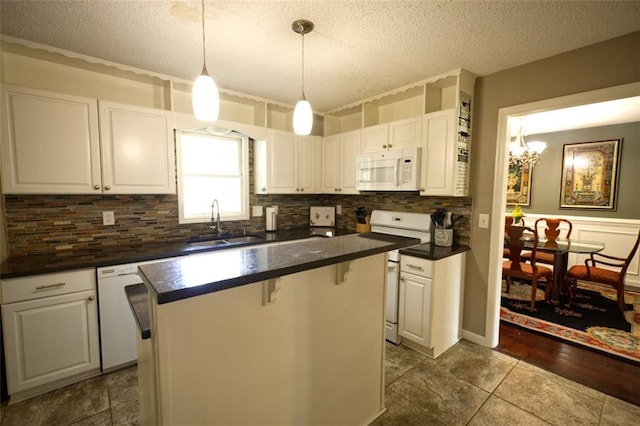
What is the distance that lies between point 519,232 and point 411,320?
1811 millimetres

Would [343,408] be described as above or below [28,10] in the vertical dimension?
below

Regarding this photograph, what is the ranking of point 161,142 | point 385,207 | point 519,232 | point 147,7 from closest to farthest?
point 147,7
point 161,142
point 519,232
point 385,207

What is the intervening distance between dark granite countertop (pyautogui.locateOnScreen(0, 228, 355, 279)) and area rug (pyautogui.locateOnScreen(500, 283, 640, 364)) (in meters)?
3.53

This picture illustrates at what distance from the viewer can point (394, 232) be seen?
3.22 meters

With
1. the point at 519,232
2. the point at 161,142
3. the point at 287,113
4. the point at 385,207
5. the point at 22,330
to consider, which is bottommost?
the point at 22,330

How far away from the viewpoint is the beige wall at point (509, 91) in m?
1.99

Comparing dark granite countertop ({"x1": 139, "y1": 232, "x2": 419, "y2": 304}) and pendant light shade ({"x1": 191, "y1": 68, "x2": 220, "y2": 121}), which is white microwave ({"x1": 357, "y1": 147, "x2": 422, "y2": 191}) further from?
pendant light shade ({"x1": 191, "y1": 68, "x2": 220, "y2": 121})

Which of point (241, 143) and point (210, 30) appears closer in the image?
point (210, 30)

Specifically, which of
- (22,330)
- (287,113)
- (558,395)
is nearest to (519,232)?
(558,395)

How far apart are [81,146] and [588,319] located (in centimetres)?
522

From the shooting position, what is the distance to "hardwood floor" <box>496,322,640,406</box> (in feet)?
6.93

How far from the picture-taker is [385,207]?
11.7ft

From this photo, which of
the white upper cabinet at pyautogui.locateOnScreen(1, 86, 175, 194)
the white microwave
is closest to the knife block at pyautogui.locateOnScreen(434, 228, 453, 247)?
the white microwave

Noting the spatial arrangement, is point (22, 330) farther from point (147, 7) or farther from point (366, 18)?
point (366, 18)
